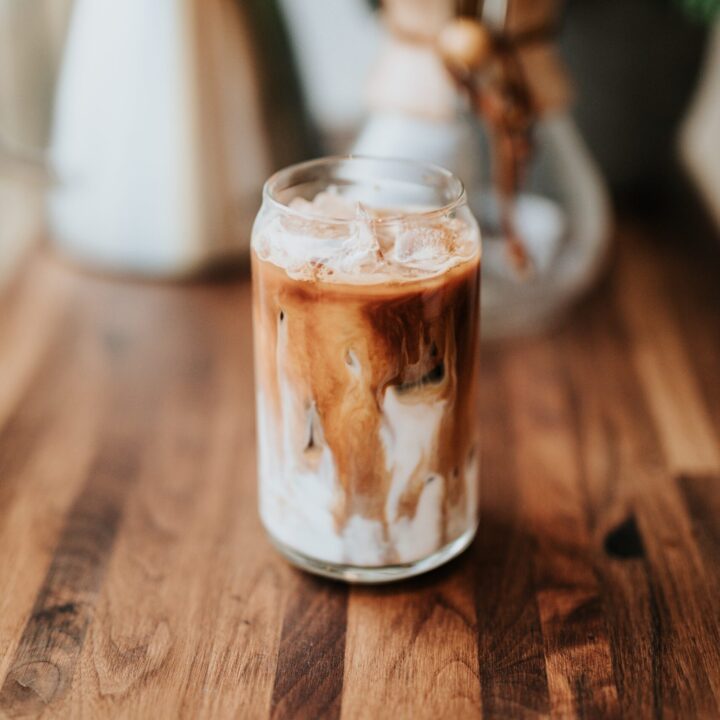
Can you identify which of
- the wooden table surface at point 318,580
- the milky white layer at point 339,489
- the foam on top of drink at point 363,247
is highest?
the foam on top of drink at point 363,247

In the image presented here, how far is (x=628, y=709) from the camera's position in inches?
20.5

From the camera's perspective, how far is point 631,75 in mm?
1050

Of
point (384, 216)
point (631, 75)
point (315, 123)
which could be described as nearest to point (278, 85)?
point (315, 123)

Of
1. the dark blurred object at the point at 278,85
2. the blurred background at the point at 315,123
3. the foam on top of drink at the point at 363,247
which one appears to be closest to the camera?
the foam on top of drink at the point at 363,247

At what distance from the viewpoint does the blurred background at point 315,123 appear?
2.77 ft

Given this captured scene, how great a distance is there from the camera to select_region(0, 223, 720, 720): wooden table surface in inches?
21.1

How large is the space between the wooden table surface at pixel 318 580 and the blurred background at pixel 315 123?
0.08 m

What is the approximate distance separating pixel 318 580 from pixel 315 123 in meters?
0.61

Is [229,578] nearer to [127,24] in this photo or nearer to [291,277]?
[291,277]

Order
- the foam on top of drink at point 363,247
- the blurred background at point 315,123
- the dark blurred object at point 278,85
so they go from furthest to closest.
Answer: the dark blurred object at point 278,85
the blurred background at point 315,123
the foam on top of drink at point 363,247

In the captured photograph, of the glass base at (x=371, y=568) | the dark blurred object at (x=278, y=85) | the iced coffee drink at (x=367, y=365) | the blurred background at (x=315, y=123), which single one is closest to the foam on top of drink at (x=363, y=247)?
the iced coffee drink at (x=367, y=365)

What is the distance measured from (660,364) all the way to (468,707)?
456mm

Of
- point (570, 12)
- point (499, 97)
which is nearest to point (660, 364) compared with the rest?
point (499, 97)

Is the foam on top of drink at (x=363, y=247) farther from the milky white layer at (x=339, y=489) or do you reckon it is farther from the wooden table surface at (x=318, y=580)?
the wooden table surface at (x=318, y=580)
